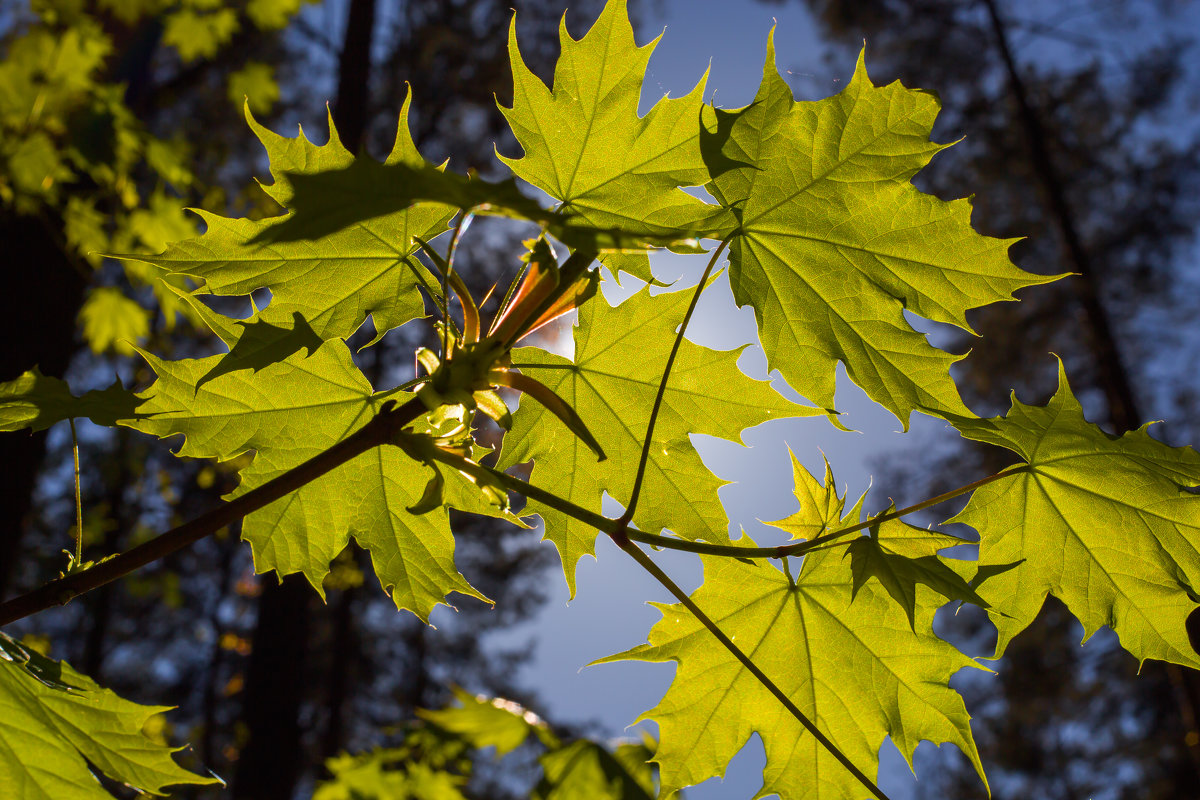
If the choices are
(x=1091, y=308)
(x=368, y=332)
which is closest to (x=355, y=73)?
(x=368, y=332)

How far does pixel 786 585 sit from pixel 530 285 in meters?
0.55

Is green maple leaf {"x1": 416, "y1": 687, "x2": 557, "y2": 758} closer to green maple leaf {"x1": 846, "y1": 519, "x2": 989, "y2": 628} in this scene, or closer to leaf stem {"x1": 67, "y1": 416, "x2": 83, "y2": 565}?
leaf stem {"x1": 67, "y1": 416, "x2": 83, "y2": 565}

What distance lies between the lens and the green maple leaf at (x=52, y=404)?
2.75 feet

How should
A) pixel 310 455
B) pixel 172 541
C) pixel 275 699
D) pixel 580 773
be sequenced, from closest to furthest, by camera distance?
pixel 172 541
pixel 310 455
pixel 580 773
pixel 275 699

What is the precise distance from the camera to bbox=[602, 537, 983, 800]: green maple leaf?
917mm

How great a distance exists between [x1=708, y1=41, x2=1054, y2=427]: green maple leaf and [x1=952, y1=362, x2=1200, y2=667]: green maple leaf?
15 centimetres

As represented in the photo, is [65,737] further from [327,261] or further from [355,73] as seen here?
[355,73]

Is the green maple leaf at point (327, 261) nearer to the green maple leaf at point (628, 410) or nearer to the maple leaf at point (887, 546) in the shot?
the green maple leaf at point (628, 410)

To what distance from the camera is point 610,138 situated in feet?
2.62

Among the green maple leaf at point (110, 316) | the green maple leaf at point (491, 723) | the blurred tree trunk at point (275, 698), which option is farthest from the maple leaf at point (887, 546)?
the blurred tree trunk at point (275, 698)

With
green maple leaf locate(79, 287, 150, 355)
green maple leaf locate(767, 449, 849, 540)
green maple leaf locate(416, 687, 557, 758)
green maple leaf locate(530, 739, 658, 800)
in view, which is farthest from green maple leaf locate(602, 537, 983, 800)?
green maple leaf locate(79, 287, 150, 355)

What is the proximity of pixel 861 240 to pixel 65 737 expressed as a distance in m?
0.97

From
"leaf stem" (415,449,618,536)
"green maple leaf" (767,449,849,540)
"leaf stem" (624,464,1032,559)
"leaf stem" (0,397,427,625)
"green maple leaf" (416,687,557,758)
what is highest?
"green maple leaf" (416,687,557,758)

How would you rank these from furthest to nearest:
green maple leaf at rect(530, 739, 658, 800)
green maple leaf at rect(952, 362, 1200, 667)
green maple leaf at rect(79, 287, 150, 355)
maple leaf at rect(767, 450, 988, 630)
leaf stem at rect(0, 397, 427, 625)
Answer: green maple leaf at rect(79, 287, 150, 355)
green maple leaf at rect(530, 739, 658, 800)
green maple leaf at rect(952, 362, 1200, 667)
maple leaf at rect(767, 450, 988, 630)
leaf stem at rect(0, 397, 427, 625)
